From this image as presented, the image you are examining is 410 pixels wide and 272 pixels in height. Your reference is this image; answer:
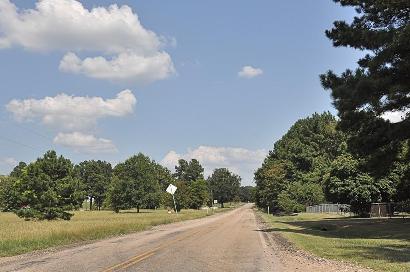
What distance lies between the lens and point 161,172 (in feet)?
618

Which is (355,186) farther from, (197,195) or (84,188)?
(197,195)

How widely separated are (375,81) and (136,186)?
9654 cm

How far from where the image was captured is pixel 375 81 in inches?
938

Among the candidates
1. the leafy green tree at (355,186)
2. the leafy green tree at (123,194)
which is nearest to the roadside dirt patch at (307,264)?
the leafy green tree at (355,186)

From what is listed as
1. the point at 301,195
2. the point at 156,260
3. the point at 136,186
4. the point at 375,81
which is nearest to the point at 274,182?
the point at 301,195

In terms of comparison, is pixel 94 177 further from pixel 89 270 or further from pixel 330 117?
pixel 89 270

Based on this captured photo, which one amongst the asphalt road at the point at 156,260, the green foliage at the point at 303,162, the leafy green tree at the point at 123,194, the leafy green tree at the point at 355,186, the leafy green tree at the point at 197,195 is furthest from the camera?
the leafy green tree at the point at 197,195

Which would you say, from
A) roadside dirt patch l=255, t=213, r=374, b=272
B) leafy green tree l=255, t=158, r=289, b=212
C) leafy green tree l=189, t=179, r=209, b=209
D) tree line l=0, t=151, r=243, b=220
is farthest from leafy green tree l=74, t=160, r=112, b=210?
roadside dirt patch l=255, t=213, r=374, b=272

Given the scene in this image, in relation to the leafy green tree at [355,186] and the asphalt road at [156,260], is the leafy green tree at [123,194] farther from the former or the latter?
the asphalt road at [156,260]

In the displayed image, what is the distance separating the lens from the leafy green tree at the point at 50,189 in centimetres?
5862

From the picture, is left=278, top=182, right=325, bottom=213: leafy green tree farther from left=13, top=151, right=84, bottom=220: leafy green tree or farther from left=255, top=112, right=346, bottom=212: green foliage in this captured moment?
left=13, top=151, right=84, bottom=220: leafy green tree

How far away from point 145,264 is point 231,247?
7118mm

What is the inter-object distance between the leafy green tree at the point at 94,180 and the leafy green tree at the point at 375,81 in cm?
14890

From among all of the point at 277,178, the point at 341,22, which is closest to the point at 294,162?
the point at 277,178
